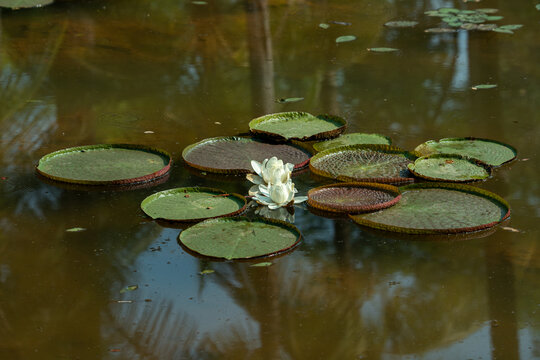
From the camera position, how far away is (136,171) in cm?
411

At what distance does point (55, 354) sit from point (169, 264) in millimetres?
742

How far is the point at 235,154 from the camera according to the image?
14.3 ft

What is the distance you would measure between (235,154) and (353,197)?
890 mm

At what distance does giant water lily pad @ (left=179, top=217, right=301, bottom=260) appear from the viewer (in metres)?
3.27

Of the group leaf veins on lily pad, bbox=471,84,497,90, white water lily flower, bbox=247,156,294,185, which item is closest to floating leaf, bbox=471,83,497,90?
leaf veins on lily pad, bbox=471,84,497,90

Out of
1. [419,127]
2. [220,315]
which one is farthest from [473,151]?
[220,315]

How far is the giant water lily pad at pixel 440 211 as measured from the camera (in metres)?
3.46

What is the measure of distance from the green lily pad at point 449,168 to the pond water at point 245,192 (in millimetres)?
91

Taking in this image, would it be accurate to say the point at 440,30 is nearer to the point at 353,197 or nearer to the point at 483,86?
the point at 483,86

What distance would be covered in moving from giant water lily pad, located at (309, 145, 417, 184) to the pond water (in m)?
0.13

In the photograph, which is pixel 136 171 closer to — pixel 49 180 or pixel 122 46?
pixel 49 180

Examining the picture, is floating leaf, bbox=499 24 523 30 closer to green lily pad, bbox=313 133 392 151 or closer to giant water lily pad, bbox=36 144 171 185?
green lily pad, bbox=313 133 392 151

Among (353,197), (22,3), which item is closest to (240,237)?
(353,197)

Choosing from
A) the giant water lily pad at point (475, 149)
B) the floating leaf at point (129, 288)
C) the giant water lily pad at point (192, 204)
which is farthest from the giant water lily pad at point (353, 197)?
the floating leaf at point (129, 288)
